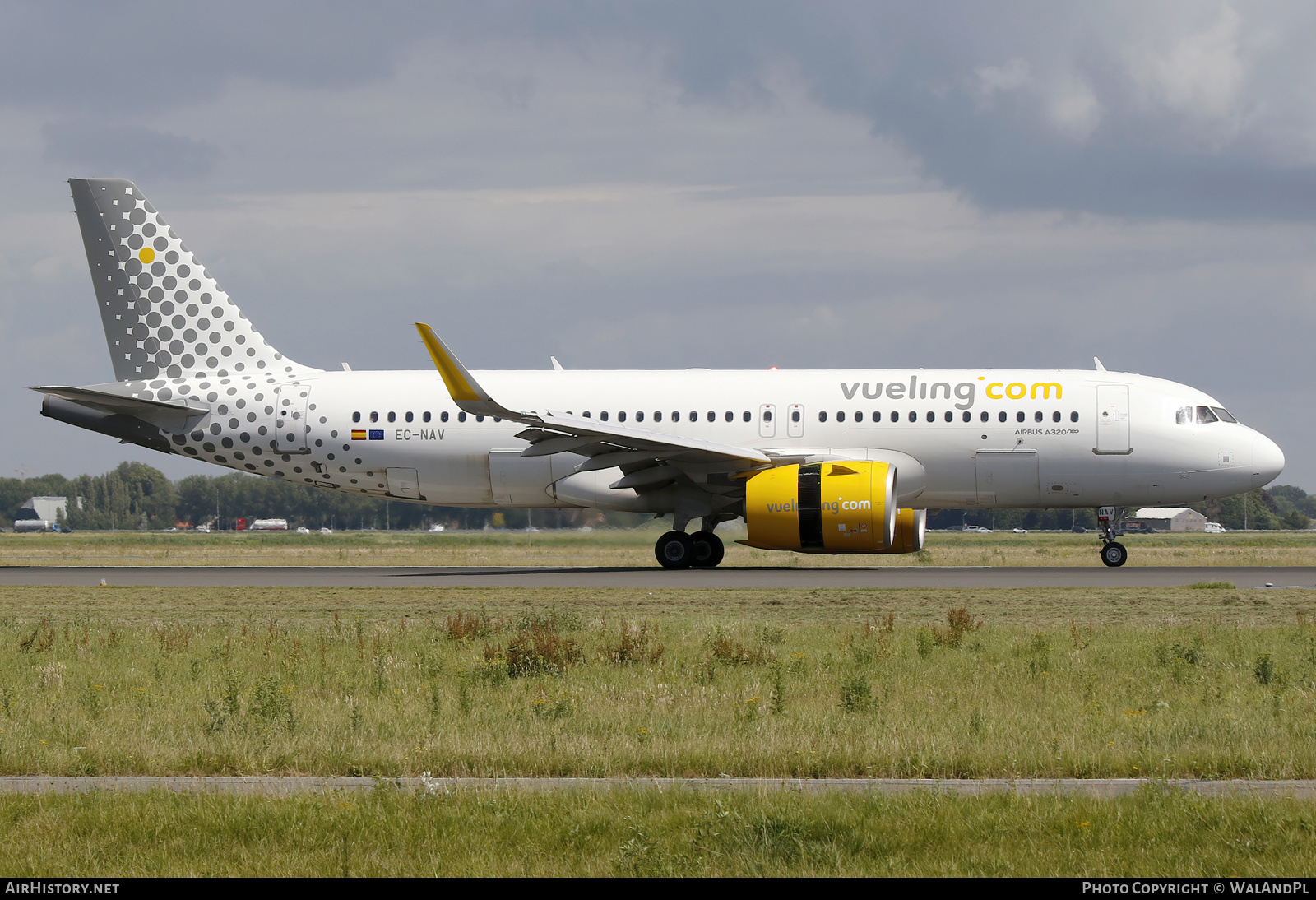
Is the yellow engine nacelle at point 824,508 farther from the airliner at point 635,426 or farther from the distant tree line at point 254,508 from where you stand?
the distant tree line at point 254,508

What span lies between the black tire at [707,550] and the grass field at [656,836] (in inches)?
806

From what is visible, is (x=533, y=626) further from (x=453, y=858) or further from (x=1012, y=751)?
(x=453, y=858)

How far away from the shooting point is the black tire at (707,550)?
28203 millimetres

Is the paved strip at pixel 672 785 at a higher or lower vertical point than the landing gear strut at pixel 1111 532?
lower

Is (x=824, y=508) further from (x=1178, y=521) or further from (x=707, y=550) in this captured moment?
(x=1178, y=521)

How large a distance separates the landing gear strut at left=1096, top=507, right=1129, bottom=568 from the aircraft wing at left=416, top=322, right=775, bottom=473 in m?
7.58

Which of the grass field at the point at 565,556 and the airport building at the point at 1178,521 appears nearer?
the grass field at the point at 565,556

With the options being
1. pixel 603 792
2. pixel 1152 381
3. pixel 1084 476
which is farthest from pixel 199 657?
pixel 1152 381

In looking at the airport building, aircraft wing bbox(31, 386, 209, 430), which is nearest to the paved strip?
aircraft wing bbox(31, 386, 209, 430)

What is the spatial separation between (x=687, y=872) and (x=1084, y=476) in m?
22.8

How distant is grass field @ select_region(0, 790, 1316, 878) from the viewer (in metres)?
6.53

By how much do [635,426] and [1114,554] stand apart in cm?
1081

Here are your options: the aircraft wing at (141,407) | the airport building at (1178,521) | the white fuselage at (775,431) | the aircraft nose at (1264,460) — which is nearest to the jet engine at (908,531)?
the white fuselage at (775,431)

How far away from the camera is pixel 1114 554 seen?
2856 centimetres
